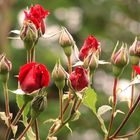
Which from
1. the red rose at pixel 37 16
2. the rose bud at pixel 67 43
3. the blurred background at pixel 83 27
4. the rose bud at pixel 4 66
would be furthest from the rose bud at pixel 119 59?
the blurred background at pixel 83 27

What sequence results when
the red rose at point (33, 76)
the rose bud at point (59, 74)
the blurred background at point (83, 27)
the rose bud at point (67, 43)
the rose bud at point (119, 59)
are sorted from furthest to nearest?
the blurred background at point (83, 27), the rose bud at point (67, 43), the rose bud at point (119, 59), the rose bud at point (59, 74), the red rose at point (33, 76)

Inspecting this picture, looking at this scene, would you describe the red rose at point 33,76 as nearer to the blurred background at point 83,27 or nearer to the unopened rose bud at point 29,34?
the unopened rose bud at point 29,34

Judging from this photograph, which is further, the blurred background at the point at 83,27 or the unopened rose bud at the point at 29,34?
the blurred background at the point at 83,27

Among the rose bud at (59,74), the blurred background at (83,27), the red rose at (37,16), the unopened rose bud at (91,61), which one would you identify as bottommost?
the blurred background at (83,27)

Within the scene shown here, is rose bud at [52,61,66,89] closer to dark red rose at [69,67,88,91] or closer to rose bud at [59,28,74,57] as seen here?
dark red rose at [69,67,88,91]

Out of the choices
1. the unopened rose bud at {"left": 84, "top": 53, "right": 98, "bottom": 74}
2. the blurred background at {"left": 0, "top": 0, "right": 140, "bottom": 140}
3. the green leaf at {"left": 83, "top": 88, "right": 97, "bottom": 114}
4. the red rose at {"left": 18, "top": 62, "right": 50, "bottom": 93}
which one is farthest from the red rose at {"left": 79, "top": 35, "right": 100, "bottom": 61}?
the blurred background at {"left": 0, "top": 0, "right": 140, "bottom": 140}
